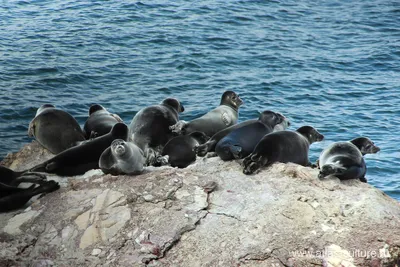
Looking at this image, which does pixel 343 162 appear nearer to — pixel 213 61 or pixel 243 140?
pixel 243 140

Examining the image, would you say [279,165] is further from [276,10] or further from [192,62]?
[276,10]

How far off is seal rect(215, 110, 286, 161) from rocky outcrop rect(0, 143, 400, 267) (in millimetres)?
466

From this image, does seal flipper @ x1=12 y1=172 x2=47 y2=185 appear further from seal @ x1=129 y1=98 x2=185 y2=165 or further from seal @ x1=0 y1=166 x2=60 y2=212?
seal @ x1=129 y1=98 x2=185 y2=165

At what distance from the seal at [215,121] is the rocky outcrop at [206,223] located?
1399 mm

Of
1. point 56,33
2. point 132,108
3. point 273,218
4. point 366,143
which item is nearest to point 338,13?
point 56,33

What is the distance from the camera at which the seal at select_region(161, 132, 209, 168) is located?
738cm

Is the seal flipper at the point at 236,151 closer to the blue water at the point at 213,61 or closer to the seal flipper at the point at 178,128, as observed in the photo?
the seal flipper at the point at 178,128

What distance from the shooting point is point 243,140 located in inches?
288

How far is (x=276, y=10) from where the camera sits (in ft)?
65.2

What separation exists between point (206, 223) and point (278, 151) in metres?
1.59

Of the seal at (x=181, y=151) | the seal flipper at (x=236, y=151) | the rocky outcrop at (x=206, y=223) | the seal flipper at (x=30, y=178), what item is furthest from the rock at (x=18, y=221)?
the seal flipper at (x=236, y=151)

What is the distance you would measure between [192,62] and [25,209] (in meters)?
9.29

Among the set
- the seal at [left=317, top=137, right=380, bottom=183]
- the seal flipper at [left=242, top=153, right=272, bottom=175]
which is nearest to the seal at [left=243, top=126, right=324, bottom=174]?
the seal flipper at [left=242, top=153, right=272, bottom=175]

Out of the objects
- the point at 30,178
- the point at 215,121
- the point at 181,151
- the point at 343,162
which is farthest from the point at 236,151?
the point at 30,178
